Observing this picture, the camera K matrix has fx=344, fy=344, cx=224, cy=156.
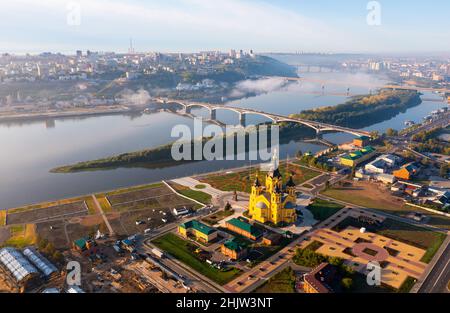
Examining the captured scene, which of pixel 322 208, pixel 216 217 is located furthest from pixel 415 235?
pixel 216 217

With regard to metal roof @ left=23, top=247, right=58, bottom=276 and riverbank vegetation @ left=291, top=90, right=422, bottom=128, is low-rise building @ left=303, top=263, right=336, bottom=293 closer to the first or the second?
metal roof @ left=23, top=247, right=58, bottom=276

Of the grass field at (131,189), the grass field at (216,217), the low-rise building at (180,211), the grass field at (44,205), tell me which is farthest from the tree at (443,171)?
the grass field at (44,205)

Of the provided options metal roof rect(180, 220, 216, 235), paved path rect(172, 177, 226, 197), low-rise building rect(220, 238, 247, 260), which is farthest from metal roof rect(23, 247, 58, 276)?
paved path rect(172, 177, 226, 197)

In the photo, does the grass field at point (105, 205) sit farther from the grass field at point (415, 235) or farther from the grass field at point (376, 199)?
the grass field at point (415, 235)

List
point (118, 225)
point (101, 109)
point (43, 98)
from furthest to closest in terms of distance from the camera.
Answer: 1. point (43, 98)
2. point (101, 109)
3. point (118, 225)
